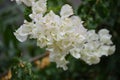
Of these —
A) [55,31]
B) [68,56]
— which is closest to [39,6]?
[55,31]

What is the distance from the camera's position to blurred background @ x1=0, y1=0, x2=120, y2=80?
1.41 metres

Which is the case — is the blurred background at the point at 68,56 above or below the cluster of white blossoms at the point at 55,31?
above

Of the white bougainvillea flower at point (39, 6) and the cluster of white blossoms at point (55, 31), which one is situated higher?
the white bougainvillea flower at point (39, 6)

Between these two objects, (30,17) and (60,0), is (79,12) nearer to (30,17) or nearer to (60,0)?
(60,0)

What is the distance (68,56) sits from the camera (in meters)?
1.33

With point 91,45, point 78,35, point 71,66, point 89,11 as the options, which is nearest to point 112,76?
point 71,66

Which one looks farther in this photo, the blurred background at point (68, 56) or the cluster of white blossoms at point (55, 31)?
the blurred background at point (68, 56)

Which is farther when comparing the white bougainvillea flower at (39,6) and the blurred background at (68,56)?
the blurred background at (68,56)

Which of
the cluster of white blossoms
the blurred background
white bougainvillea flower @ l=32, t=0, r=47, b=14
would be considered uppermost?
the blurred background

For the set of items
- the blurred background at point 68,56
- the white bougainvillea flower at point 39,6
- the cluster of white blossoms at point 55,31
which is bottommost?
the cluster of white blossoms at point 55,31

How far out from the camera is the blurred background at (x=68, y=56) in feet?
4.64

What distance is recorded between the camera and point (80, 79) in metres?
2.27

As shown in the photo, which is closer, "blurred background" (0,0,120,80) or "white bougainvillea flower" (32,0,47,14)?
"white bougainvillea flower" (32,0,47,14)

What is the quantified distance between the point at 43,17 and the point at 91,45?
230 millimetres
